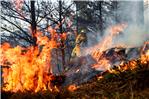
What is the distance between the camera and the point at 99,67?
60.0 ft

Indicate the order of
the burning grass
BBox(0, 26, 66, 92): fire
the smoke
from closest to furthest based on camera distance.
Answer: the burning grass
BBox(0, 26, 66, 92): fire
the smoke

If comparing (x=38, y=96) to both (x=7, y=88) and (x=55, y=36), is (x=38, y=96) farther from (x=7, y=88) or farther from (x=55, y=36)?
(x=55, y=36)

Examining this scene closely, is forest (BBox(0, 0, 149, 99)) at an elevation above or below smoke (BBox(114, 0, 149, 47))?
below

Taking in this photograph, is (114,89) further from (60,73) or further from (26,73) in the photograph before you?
(60,73)

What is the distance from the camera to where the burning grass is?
9594 millimetres

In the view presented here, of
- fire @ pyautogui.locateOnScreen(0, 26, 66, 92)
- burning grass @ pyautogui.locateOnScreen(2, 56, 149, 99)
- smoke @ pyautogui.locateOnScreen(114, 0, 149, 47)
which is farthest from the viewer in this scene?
smoke @ pyautogui.locateOnScreen(114, 0, 149, 47)

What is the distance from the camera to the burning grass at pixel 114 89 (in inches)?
378

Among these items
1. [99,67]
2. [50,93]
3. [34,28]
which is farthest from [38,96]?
[99,67]

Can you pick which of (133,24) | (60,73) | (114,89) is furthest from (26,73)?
(133,24)

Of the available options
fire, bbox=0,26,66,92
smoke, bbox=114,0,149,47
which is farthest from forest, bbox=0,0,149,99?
smoke, bbox=114,0,149,47

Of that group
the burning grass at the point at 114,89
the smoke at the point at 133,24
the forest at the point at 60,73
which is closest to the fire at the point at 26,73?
the forest at the point at 60,73

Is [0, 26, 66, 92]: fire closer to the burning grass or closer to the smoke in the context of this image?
the burning grass

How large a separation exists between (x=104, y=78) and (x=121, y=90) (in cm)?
157

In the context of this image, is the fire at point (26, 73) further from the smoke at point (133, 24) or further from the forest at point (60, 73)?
the smoke at point (133, 24)
